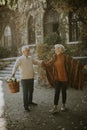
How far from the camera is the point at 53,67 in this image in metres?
8.45

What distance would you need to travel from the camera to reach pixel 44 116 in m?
8.05

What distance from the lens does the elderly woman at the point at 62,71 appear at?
27.3ft

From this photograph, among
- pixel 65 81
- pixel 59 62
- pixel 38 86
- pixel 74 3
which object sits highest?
pixel 74 3

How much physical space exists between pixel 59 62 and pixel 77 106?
1.70 metres

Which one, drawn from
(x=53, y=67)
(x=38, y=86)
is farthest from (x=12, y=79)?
(x=38, y=86)

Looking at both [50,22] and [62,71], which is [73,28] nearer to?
[50,22]

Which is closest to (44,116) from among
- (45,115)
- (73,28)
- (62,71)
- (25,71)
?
(45,115)

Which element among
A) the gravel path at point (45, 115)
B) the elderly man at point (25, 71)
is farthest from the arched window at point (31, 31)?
the elderly man at point (25, 71)

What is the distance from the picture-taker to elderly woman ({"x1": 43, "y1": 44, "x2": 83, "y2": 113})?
8.34 m

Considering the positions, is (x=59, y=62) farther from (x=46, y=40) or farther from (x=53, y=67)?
(x=46, y=40)

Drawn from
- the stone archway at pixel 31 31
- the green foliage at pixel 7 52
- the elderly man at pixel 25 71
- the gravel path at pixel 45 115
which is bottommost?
the gravel path at pixel 45 115

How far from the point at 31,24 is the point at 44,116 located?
49.4ft

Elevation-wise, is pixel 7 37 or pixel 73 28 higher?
pixel 73 28

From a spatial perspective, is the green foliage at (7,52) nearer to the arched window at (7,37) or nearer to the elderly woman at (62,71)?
the arched window at (7,37)
